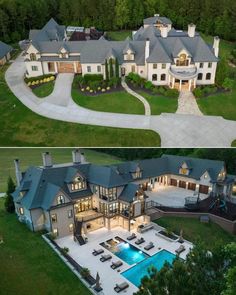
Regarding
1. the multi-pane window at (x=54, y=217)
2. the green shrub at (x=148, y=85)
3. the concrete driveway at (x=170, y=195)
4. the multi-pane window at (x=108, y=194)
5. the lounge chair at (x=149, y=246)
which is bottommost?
the concrete driveway at (x=170, y=195)

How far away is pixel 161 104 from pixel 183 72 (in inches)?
326

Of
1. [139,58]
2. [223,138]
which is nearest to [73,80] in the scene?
[139,58]

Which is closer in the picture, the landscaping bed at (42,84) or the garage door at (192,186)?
the garage door at (192,186)

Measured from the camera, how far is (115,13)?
87.8 metres

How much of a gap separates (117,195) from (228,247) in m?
19.2

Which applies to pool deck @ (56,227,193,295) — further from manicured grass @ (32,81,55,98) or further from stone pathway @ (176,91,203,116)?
manicured grass @ (32,81,55,98)

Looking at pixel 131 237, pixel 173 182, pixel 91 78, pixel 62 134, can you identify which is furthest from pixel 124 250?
pixel 91 78

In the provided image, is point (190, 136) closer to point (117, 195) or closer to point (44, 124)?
point (117, 195)

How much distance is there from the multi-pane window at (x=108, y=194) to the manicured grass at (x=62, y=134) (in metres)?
5.97

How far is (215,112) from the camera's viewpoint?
41.2 metres

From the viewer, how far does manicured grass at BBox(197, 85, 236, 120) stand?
40963mm

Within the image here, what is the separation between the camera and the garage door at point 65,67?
53656mm

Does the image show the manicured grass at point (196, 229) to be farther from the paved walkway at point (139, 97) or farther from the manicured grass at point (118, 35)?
the manicured grass at point (118, 35)

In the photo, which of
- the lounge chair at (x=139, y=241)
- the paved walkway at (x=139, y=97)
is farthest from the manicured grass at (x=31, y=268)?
the paved walkway at (x=139, y=97)
